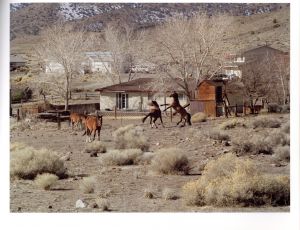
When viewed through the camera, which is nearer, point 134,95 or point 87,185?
point 87,185

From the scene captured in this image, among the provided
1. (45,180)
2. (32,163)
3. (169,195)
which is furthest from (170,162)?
(32,163)

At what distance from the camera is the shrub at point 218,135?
9.68 m

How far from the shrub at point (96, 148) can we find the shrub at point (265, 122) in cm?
245

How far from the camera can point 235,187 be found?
30.8 ft

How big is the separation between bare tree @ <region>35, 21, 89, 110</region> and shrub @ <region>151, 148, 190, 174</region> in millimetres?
1722

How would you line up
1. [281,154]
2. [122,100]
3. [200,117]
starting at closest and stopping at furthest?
[281,154] → [200,117] → [122,100]

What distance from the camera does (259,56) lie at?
31.9 feet

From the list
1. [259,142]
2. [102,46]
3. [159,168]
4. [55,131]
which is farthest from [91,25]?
[259,142]

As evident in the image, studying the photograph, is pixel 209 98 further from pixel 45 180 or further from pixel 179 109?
pixel 45 180

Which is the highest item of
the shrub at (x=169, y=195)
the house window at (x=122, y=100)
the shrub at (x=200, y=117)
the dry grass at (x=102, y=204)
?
the house window at (x=122, y=100)

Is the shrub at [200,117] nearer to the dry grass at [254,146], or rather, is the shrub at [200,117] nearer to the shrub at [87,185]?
the dry grass at [254,146]

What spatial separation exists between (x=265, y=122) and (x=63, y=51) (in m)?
3.41

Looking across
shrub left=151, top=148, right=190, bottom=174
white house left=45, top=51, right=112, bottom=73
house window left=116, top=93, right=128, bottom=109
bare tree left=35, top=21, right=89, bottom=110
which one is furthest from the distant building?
shrub left=151, top=148, right=190, bottom=174

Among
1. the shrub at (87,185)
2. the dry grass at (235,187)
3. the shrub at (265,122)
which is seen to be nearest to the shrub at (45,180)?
the shrub at (87,185)
